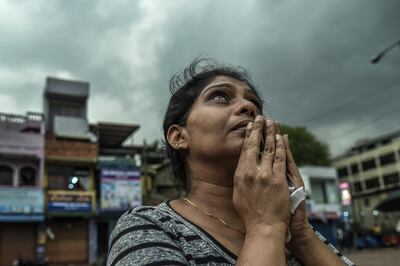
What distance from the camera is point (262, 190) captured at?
121 cm

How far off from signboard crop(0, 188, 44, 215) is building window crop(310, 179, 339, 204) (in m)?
20.7

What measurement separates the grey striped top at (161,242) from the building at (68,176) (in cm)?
1987

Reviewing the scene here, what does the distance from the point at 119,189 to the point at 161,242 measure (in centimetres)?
2297

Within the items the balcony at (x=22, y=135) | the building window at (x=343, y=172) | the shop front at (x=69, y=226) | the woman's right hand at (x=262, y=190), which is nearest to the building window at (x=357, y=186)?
the building window at (x=343, y=172)

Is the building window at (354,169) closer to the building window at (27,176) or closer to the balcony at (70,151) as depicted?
the balcony at (70,151)

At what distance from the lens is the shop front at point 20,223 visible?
20500mm

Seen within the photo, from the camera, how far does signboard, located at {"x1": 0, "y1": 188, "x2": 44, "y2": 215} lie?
20.5 metres

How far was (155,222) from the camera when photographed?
126 centimetres

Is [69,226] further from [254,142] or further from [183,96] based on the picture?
[254,142]

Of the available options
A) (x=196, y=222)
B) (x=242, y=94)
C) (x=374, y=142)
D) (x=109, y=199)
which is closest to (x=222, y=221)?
(x=196, y=222)

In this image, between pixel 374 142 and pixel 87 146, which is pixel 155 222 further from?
pixel 374 142

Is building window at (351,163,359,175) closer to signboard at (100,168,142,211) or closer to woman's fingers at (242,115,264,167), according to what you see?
signboard at (100,168,142,211)

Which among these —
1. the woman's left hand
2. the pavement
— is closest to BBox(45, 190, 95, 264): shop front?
the pavement

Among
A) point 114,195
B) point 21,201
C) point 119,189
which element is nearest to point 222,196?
point 21,201
